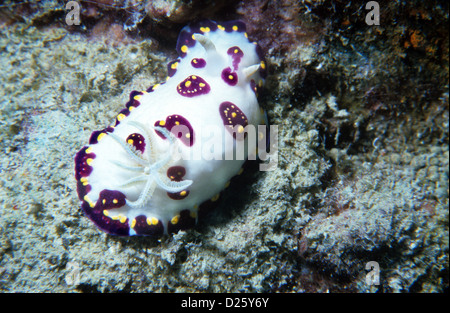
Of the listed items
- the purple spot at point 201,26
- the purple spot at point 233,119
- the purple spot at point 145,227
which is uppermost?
the purple spot at point 201,26

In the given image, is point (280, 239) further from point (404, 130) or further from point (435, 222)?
point (404, 130)

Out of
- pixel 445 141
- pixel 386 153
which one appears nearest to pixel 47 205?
pixel 386 153

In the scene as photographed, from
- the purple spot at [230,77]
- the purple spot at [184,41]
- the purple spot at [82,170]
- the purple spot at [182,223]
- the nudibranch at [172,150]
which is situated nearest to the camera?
the nudibranch at [172,150]

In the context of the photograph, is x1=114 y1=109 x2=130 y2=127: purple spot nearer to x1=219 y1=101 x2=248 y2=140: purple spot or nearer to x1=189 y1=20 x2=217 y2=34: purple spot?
x1=219 y1=101 x2=248 y2=140: purple spot

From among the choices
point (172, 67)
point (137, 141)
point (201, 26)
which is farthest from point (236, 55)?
point (137, 141)

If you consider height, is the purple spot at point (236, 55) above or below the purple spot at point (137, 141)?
above

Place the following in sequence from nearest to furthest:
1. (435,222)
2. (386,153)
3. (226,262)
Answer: (226,262), (435,222), (386,153)

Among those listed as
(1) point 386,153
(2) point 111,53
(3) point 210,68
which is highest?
(2) point 111,53

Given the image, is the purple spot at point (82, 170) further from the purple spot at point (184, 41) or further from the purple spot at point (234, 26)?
the purple spot at point (234, 26)

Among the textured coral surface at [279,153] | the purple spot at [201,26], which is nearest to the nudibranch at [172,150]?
the textured coral surface at [279,153]
